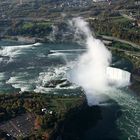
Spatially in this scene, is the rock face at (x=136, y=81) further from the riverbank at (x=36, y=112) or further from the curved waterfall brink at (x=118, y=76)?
the riverbank at (x=36, y=112)

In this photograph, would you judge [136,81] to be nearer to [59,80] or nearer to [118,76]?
[118,76]

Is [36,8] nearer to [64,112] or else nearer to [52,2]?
[52,2]

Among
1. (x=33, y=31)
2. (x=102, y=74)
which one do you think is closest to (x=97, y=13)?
(x=33, y=31)

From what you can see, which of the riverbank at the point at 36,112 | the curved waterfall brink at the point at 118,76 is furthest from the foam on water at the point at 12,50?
the riverbank at the point at 36,112

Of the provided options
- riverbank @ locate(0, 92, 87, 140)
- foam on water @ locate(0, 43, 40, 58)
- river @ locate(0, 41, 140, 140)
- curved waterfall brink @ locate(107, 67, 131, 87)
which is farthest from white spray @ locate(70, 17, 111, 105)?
foam on water @ locate(0, 43, 40, 58)

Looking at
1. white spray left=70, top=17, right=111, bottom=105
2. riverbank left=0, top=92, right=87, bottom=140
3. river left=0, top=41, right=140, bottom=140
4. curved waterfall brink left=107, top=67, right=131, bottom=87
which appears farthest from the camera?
curved waterfall brink left=107, top=67, right=131, bottom=87

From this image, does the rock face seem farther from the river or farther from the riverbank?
the riverbank
